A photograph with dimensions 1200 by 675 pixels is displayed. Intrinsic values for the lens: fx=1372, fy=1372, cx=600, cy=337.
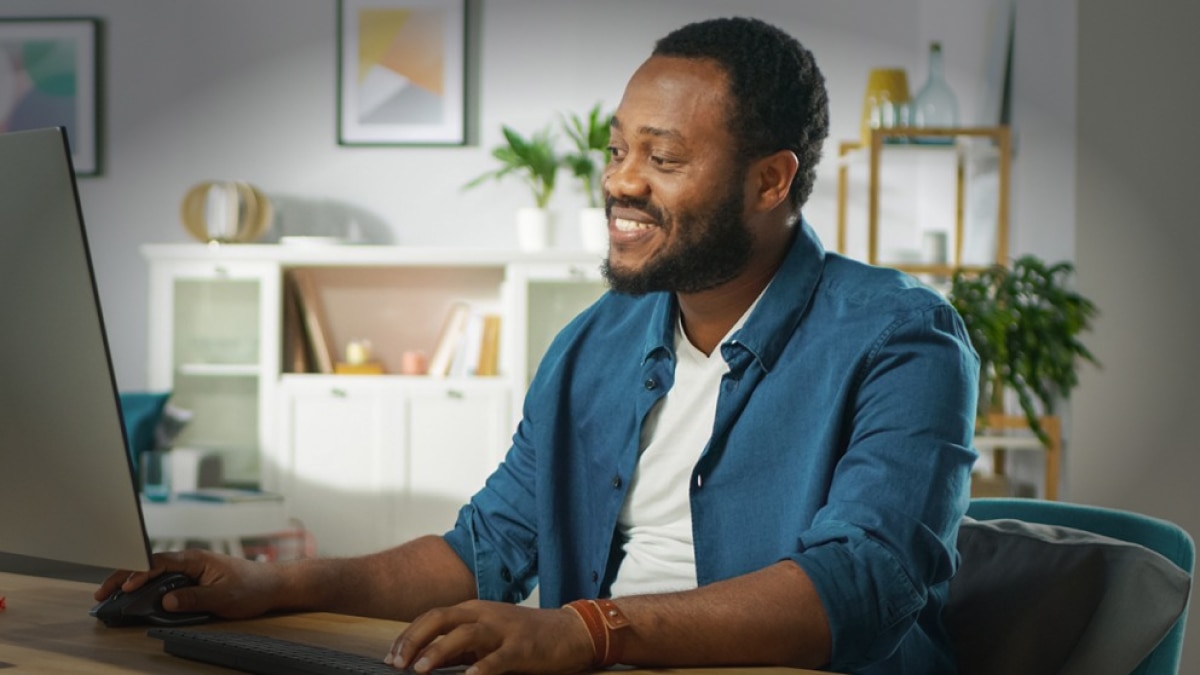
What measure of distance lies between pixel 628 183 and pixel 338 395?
13.9 feet

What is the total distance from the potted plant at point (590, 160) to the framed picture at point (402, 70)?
49 cm

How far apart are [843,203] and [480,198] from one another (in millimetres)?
1552

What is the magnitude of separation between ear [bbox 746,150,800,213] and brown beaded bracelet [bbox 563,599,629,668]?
0.62 metres

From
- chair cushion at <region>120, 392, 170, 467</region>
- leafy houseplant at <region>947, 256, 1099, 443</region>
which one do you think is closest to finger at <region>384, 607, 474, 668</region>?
leafy houseplant at <region>947, 256, 1099, 443</region>

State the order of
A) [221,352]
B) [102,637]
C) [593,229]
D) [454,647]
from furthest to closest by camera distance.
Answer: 1. [221,352]
2. [593,229]
3. [102,637]
4. [454,647]

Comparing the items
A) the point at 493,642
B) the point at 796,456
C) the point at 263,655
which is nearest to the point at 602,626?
the point at 493,642

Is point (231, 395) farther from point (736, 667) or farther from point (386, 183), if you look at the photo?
point (736, 667)

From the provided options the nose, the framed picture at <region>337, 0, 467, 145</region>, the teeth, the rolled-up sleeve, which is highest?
the framed picture at <region>337, 0, 467, 145</region>

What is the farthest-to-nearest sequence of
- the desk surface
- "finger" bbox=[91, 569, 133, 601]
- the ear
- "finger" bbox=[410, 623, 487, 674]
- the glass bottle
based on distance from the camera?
the glass bottle → the ear → "finger" bbox=[91, 569, 133, 601] → the desk surface → "finger" bbox=[410, 623, 487, 674]

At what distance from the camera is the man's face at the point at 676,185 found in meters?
1.53

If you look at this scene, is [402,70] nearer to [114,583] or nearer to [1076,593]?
[114,583]

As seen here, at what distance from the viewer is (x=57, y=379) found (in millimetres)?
1113

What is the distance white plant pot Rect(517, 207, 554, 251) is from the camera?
5.62 m

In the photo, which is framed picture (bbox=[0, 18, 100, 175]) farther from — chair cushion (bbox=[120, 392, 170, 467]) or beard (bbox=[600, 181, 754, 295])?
beard (bbox=[600, 181, 754, 295])
